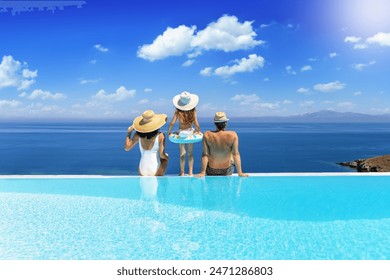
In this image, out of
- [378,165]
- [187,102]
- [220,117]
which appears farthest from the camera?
[378,165]

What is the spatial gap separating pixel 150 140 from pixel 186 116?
2.43ft

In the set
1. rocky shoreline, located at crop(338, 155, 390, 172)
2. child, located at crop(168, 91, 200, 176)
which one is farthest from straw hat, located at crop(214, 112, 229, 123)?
rocky shoreline, located at crop(338, 155, 390, 172)

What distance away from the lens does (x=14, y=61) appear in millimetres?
118125

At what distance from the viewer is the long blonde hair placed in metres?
7.03

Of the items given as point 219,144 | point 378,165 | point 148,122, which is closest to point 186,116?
point 148,122

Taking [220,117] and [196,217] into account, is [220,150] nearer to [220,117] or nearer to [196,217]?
[220,117]

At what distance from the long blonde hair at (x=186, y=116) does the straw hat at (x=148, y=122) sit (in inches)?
11.1

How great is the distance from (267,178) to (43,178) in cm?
418

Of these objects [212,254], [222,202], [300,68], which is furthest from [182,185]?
[300,68]

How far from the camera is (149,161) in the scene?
7.16 metres

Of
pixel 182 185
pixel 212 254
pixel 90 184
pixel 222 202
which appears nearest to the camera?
pixel 212 254

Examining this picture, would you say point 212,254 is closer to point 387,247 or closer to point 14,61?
point 387,247

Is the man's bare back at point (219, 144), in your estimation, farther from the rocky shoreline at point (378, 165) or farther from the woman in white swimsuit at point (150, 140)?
the rocky shoreline at point (378, 165)

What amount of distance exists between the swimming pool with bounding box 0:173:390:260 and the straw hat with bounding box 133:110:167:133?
905mm
